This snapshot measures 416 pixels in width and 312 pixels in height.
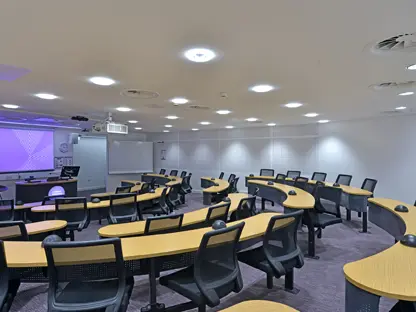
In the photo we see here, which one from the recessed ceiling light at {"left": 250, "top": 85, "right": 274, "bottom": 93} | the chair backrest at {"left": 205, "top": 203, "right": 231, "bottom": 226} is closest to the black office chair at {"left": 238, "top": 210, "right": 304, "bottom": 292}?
the chair backrest at {"left": 205, "top": 203, "right": 231, "bottom": 226}

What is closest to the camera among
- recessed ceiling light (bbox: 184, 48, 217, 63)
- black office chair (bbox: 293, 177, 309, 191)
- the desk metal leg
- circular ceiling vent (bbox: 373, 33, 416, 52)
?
circular ceiling vent (bbox: 373, 33, 416, 52)

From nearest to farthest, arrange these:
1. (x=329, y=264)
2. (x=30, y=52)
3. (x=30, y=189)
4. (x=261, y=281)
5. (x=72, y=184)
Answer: (x=30, y=52), (x=261, y=281), (x=329, y=264), (x=30, y=189), (x=72, y=184)

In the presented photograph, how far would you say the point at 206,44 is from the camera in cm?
219

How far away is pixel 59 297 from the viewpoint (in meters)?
1.79

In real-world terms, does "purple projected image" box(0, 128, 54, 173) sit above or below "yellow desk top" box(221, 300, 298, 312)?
above

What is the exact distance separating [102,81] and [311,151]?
7.82 meters

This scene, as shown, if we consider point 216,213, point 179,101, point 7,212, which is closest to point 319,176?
point 179,101

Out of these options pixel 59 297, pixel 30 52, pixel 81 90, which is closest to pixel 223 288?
pixel 59 297

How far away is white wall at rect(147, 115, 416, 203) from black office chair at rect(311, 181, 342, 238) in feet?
10.4

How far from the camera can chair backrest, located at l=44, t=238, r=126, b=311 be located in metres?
1.73

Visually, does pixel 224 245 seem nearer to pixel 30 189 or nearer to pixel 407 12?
pixel 407 12

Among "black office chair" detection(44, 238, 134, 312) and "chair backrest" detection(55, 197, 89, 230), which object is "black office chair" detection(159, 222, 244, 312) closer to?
"black office chair" detection(44, 238, 134, 312)

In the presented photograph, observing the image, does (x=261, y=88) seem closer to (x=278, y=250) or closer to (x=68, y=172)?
(x=278, y=250)

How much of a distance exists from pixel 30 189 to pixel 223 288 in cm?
825
